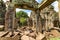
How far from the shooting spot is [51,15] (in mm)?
27719

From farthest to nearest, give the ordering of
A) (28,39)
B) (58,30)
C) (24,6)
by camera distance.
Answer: (58,30) < (24,6) < (28,39)

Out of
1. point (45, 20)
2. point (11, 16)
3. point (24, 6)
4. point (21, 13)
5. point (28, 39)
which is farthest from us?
point (21, 13)

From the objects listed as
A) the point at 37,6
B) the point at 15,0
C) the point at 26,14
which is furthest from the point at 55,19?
the point at 26,14

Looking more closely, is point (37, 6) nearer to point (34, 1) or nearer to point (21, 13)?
point (34, 1)

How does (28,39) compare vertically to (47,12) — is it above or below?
below

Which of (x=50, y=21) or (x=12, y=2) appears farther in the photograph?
(x=50, y=21)

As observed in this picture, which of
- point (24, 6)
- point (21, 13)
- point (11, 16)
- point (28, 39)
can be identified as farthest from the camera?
point (21, 13)

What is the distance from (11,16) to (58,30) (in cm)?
742

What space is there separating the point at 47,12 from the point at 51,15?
1.35 m

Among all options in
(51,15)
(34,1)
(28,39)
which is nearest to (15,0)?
(34,1)

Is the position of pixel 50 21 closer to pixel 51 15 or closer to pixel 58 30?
pixel 51 15

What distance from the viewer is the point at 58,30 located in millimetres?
16078

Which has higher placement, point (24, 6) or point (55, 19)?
point (24, 6)

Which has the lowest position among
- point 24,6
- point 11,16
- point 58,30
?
point 58,30
